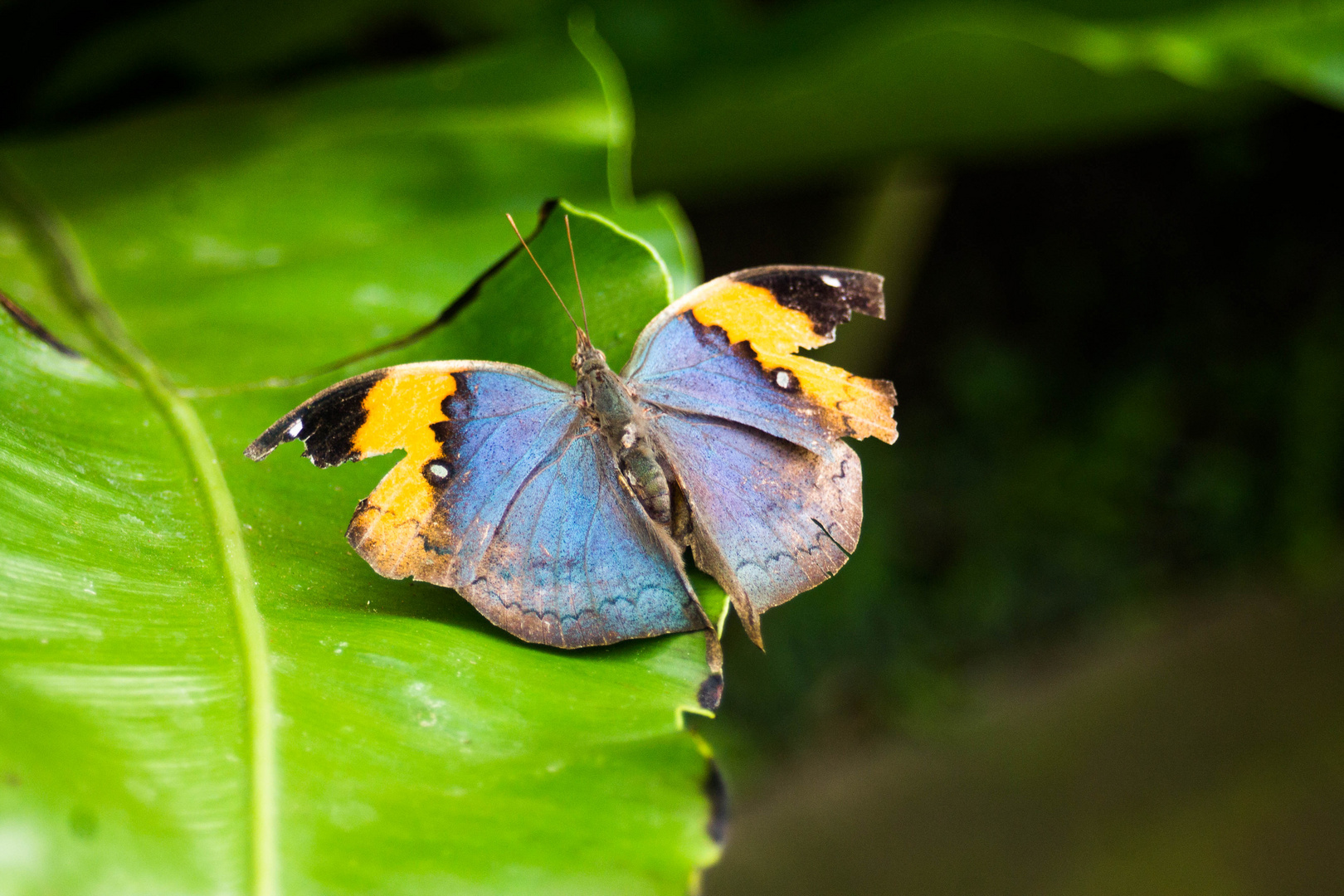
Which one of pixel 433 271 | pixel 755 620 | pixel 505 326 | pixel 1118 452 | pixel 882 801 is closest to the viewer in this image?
pixel 755 620

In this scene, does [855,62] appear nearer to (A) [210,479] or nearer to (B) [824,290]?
(B) [824,290]

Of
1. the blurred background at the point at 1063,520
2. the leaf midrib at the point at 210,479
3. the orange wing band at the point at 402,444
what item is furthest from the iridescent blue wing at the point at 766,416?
the blurred background at the point at 1063,520

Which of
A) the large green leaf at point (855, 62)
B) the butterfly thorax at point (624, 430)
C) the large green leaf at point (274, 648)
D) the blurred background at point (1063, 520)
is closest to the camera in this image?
the large green leaf at point (274, 648)

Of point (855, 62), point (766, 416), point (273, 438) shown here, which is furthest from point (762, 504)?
point (855, 62)

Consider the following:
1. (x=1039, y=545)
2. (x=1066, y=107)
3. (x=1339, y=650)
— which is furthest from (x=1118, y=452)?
(x=1066, y=107)

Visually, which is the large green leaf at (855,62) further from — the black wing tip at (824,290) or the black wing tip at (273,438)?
the black wing tip at (273,438)

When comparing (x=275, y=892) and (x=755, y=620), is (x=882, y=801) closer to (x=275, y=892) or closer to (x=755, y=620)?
(x=755, y=620)

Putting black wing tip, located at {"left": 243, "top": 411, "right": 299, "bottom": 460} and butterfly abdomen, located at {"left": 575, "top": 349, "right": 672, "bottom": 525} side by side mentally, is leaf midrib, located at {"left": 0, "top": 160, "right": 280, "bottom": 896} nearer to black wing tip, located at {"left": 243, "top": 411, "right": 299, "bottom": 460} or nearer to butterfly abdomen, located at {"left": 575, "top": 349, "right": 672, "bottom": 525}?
black wing tip, located at {"left": 243, "top": 411, "right": 299, "bottom": 460}

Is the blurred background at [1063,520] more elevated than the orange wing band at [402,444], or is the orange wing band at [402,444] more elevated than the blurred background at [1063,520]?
the blurred background at [1063,520]
